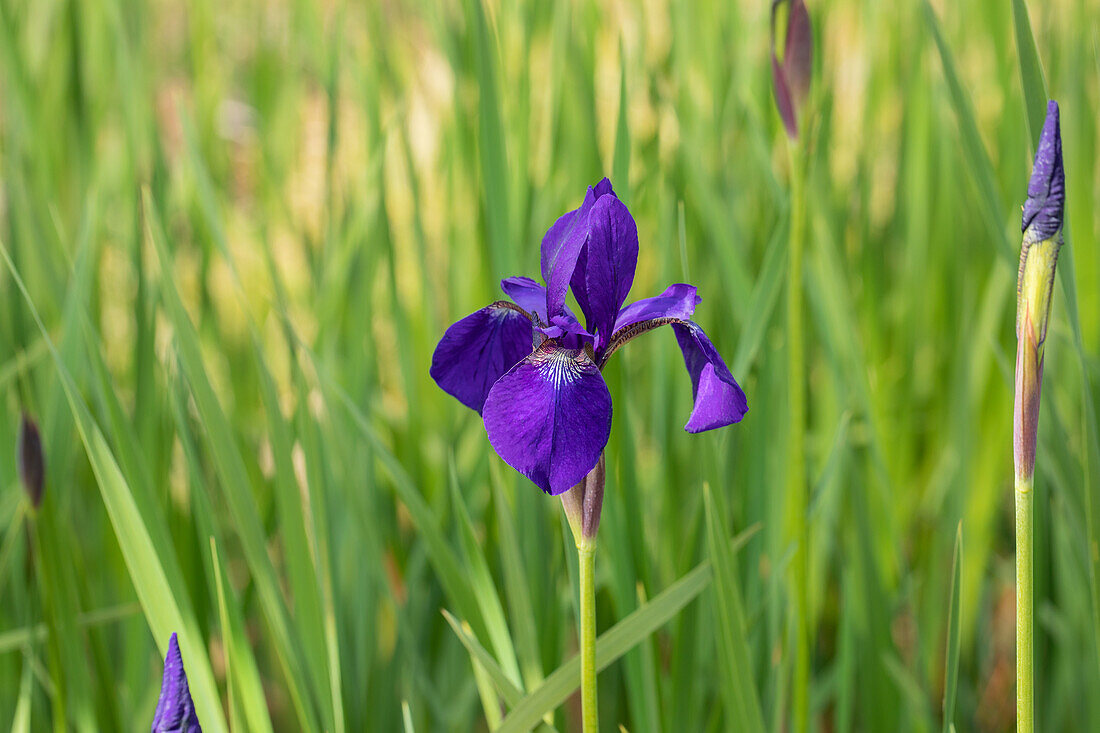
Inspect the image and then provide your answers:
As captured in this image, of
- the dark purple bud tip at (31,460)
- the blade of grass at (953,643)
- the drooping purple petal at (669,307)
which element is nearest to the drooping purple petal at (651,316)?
the drooping purple petal at (669,307)

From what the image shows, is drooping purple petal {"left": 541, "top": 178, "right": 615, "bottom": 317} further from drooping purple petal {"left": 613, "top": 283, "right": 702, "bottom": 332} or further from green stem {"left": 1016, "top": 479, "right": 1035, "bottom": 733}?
green stem {"left": 1016, "top": 479, "right": 1035, "bottom": 733}

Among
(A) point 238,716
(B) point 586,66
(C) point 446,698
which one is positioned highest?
(B) point 586,66

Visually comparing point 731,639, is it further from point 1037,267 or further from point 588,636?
point 1037,267

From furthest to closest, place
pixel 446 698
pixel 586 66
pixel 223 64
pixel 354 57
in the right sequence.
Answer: pixel 223 64 → pixel 354 57 → pixel 586 66 → pixel 446 698

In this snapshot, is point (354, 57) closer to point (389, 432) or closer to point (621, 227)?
point (389, 432)

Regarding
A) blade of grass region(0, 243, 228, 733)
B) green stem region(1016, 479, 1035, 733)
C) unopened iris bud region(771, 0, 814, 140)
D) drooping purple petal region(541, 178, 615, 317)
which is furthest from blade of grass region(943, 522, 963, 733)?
blade of grass region(0, 243, 228, 733)

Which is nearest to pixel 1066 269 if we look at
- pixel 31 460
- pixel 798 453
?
pixel 798 453

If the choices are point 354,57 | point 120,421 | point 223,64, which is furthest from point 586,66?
point 223,64
